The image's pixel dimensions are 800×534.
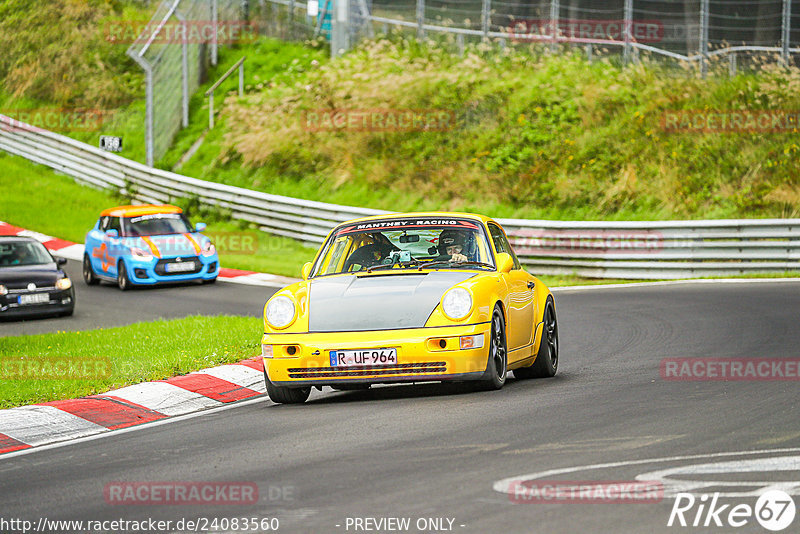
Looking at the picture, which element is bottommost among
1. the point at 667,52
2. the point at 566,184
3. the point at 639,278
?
the point at 639,278

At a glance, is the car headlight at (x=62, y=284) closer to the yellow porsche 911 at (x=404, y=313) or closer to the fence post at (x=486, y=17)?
the yellow porsche 911 at (x=404, y=313)

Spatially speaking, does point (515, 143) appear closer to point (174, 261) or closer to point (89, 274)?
point (174, 261)

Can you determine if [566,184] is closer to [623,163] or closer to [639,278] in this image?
[623,163]

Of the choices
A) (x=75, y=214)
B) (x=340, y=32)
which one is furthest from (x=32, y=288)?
(x=340, y=32)

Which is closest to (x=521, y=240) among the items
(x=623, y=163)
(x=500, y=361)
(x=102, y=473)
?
(x=623, y=163)

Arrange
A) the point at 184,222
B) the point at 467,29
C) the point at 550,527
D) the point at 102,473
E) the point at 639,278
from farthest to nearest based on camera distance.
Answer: the point at 467,29 → the point at 184,222 → the point at 639,278 → the point at 102,473 → the point at 550,527

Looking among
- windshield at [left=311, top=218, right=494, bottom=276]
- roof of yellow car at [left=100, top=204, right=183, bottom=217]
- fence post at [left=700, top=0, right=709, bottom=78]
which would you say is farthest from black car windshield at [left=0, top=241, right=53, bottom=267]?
fence post at [left=700, top=0, right=709, bottom=78]

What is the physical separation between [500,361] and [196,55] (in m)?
28.9

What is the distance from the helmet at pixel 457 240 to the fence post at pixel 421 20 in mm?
23516

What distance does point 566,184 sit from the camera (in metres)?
26.2

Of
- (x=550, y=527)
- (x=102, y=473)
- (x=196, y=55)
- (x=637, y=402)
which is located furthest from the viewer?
(x=196, y=55)

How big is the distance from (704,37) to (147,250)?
13485mm

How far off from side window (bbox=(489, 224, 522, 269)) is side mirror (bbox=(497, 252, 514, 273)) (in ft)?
0.74

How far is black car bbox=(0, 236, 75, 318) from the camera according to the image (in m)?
18.1
